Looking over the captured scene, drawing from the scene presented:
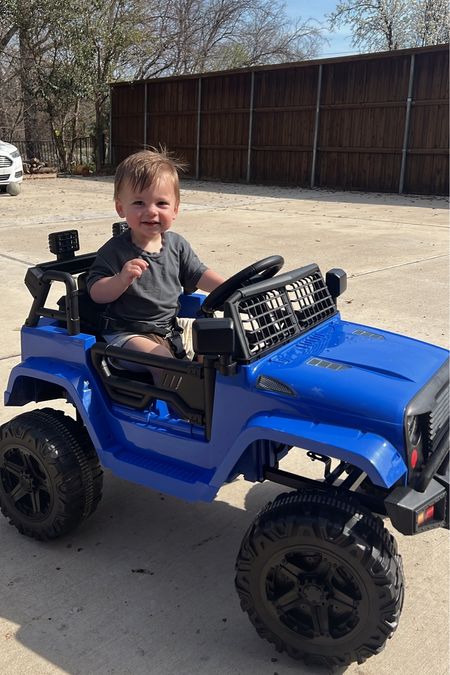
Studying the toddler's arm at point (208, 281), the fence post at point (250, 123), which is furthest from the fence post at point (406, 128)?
the toddler's arm at point (208, 281)

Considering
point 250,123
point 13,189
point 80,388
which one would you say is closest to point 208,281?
point 80,388

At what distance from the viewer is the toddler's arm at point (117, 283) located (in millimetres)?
2350

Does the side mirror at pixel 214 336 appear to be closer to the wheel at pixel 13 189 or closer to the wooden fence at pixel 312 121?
the wheel at pixel 13 189

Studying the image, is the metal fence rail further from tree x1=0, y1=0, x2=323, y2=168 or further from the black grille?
the black grille

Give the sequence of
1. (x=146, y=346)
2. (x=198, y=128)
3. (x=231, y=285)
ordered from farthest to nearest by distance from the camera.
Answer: (x=198, y=128) → (x=146, y=346) → (x=231, y=285)

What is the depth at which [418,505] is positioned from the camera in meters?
1.75

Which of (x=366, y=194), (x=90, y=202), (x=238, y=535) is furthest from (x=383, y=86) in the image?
(x=238, y=535)

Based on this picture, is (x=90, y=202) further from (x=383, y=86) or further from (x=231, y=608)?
(x=231, y=608)

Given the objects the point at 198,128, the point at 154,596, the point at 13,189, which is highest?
the point at 198,128

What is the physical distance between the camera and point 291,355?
2148mm

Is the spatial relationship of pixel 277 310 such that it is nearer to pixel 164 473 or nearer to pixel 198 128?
pixel 164 473

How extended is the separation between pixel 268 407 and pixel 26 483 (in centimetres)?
104

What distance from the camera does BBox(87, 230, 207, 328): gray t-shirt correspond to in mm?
2564

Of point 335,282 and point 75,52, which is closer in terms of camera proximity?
point 335,282
